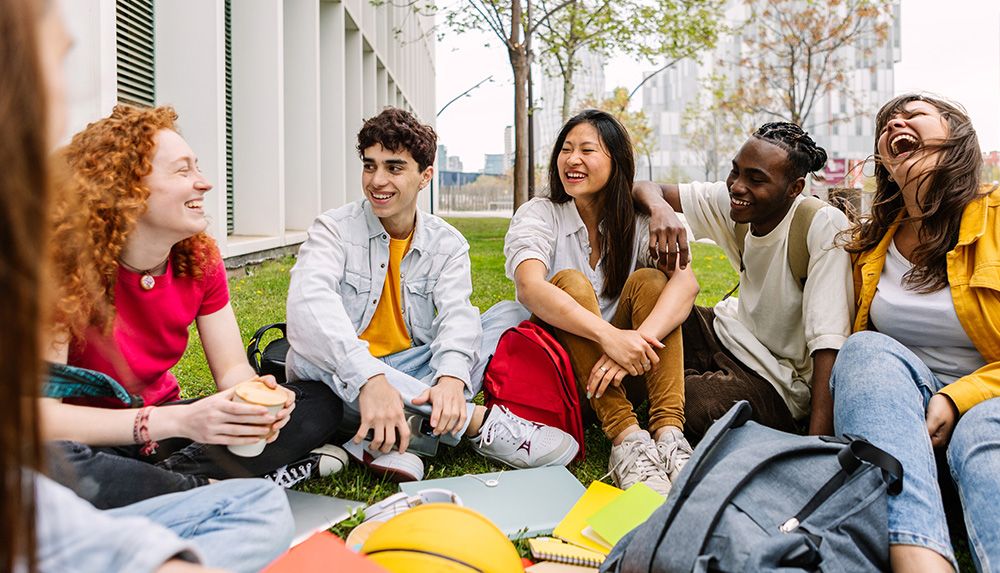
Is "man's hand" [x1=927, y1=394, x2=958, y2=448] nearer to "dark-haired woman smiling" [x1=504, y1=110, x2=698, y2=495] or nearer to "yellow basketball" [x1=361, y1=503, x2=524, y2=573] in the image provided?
"dark-haired woman smiling" [x1=504, y1=110, x2=698, y2=495]

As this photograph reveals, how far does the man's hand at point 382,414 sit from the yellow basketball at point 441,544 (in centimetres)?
89

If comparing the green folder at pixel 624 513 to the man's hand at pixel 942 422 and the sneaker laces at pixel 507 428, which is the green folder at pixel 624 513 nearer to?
the sneaker laces at pixel 507 428

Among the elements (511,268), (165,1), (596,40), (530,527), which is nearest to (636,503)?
(530,527)

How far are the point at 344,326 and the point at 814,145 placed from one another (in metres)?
2.24

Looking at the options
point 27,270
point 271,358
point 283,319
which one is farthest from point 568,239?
point 27,270

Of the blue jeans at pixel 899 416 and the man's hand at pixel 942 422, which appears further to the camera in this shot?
the man's hand at pixel 942 422

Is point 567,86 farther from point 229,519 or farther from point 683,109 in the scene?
point 683,109

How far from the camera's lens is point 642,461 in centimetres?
304

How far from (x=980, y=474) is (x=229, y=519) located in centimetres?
201

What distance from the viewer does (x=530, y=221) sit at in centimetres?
377

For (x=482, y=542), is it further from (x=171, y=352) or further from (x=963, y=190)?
(x=963, y=190)

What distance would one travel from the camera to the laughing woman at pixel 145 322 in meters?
2.27

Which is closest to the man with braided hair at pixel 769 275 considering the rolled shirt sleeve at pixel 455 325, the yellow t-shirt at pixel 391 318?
the rolled shirt sleeve at pixel 455 325

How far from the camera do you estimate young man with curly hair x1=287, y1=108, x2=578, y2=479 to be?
10.0 feet
